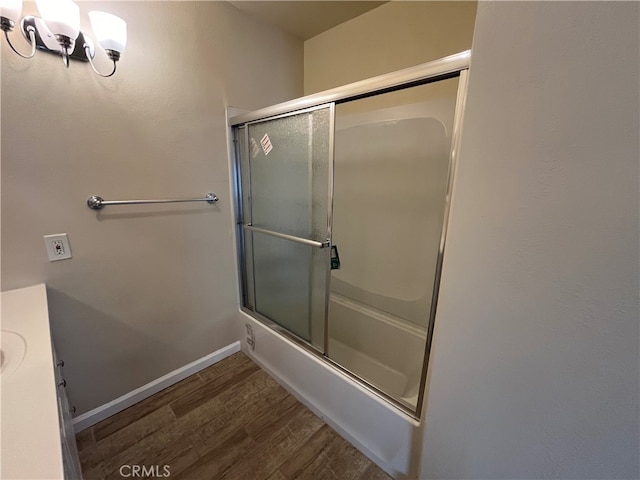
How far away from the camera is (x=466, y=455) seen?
2.91ft

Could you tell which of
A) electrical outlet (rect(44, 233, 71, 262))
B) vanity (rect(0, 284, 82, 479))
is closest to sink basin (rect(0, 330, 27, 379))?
vanity (rect(0, 284, 82, 479))

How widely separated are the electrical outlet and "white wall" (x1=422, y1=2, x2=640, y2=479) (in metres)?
1.68

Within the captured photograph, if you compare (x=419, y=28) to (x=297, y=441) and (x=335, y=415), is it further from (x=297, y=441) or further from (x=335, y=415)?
(x=297, y=441)

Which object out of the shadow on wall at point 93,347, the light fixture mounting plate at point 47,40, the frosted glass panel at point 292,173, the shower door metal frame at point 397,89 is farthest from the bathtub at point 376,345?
the light fixture mounting plate at point 47,40

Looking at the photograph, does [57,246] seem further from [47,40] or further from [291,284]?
[291,284]

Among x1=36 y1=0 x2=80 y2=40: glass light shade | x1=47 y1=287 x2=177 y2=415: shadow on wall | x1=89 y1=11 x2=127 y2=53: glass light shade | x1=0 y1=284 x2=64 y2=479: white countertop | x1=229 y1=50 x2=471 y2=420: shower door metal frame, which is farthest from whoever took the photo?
x1=47 y1=287 x2=177 y2=415: shadow on wall

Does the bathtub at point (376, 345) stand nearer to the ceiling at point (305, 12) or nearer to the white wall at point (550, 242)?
the white wall at point (550, 242)

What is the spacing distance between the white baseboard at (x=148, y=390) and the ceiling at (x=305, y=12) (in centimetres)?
236

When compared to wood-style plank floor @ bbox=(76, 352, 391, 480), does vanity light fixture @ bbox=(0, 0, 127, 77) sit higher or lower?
higher

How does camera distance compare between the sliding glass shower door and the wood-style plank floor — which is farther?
the sliding glass shower door

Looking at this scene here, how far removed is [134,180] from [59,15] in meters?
0.68

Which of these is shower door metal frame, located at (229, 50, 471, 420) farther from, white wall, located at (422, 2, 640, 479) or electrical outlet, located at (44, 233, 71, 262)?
electrical outlet, located at (44, 233, 71, 262)

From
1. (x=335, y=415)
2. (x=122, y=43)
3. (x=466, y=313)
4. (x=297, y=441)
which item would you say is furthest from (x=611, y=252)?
(x=122, y=43)

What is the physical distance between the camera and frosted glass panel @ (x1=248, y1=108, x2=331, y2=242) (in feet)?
4.54
